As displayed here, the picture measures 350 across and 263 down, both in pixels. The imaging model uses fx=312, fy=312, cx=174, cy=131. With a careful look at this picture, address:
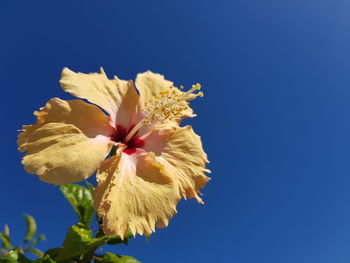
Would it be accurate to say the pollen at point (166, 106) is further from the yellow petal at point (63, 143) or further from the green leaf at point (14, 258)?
the green leaf at point (14, 258)

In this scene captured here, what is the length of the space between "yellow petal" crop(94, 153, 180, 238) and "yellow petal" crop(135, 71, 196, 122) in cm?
59

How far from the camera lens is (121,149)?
1619 mm

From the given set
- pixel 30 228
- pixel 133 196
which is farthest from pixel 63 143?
pixel 30 228

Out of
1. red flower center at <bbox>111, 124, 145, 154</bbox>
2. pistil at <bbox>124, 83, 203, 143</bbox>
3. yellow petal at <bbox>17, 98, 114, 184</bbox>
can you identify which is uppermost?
pistil at <bbox>124, 83, 203, 143</bbox>

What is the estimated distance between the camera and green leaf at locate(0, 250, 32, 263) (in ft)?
5.34

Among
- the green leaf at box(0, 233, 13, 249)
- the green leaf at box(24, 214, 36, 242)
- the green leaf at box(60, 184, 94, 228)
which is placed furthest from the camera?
the green leaf at box(24, 214, 36, 242)

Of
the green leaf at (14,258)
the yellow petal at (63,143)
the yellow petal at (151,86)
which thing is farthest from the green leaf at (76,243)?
the yellow petal at (151,86)

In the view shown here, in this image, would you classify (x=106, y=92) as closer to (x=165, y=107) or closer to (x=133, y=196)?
(x=165, y=107)

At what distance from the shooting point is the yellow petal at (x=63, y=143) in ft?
4.58

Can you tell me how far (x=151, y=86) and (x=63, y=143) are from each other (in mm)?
899

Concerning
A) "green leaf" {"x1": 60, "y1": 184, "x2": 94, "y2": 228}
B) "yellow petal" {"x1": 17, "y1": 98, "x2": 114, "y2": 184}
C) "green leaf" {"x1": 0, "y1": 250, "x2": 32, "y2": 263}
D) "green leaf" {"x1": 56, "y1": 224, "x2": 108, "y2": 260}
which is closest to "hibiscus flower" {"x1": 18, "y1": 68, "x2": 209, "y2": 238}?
"yellow petal" {"x1": 17, "y1": 98, "x2": 114, "y2": 184}

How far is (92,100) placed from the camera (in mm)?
1737

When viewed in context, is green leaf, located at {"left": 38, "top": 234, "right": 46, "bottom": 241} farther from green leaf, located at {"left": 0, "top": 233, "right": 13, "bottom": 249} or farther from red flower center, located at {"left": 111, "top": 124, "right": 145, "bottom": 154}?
red flower center, located at {"left": 111, "top": 124, "right": 145, "bottom": 154}

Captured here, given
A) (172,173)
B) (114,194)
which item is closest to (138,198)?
(114,194)
